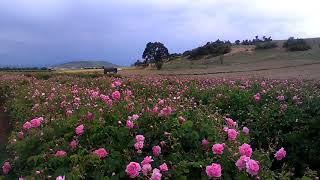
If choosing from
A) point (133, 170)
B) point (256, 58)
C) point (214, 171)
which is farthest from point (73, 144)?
point (256, 58)

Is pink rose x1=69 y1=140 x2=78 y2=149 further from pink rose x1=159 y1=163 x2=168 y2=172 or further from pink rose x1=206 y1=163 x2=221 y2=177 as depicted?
pink rose x1=206 y1=163 x2=221 y2=177

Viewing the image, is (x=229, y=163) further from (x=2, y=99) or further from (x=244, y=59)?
(x=244, y=59)

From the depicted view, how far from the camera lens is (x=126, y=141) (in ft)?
14.9

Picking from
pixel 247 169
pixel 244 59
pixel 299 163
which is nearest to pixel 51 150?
pixel 247 169

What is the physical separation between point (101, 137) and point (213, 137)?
3.28 ft

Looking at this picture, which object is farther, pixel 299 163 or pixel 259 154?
pixel 299 163

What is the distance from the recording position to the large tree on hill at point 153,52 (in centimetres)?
5934

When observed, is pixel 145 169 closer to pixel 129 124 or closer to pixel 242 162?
pixel 242 162

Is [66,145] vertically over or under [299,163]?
over

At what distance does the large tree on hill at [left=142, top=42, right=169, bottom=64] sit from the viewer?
59338 mm

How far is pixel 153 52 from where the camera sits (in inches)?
2371

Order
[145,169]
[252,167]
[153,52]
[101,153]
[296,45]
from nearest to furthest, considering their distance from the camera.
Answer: [252,167]
[145,169]
[101,153]
[296,45]
[153,52]

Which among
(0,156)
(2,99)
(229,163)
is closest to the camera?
(229,163)

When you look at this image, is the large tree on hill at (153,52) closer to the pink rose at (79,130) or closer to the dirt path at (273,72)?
the dirt path at (273,72)
